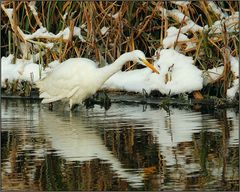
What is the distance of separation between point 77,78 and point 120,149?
3402 millimetres

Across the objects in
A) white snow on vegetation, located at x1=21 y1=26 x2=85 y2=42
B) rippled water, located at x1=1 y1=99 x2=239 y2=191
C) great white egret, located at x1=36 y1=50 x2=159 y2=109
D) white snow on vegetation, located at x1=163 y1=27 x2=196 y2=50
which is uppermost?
white snow on vegetation, located at x1=21 y1=26 x2=85 y2=42

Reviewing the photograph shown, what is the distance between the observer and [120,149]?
868 centimetres

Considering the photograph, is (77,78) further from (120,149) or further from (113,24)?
(120,149)

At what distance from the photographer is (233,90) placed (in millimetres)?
11695

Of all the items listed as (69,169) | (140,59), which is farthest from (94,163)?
(140,59)

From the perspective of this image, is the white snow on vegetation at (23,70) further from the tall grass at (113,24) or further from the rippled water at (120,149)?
the rippled water at (120,149)

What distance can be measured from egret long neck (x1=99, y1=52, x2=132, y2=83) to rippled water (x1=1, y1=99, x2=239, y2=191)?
48 centimetres

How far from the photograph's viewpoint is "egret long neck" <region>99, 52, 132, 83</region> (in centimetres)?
1150

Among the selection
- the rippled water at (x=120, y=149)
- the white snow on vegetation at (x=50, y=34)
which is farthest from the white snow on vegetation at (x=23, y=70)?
the rippled water at (x=120, y=149)

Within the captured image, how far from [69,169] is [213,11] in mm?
6050

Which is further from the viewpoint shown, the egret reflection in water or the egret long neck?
the egret long neck

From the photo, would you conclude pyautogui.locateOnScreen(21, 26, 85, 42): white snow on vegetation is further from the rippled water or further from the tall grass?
the rippled water

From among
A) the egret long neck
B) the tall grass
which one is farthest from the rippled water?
the tall grass

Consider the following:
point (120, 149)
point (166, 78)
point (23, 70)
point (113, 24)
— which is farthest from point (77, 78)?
point (120, 149)
